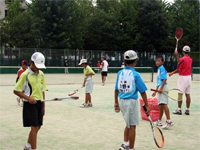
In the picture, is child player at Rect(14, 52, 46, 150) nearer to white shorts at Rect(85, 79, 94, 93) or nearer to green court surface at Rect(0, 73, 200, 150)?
green court surface at Rect(0, 73, 200, 150)

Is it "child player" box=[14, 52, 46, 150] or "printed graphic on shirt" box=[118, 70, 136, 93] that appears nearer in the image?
"child player" box=[14, 52, 46, 150]

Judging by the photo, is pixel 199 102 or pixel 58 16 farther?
pixel 58 16

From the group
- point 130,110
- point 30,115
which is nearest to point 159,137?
point 130,110

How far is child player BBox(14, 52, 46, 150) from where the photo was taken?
5119 millimetres

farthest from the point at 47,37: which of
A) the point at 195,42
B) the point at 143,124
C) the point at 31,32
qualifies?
the point at 143,124

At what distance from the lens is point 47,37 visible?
39594mm

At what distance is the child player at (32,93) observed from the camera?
5119mm

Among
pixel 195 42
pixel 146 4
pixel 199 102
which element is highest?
pixel 146 4

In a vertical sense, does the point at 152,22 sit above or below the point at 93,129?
above

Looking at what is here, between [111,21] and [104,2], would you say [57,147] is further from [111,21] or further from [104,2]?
[104,2]

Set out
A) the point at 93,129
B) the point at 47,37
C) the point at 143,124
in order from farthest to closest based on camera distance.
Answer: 1. the point at 47,37
2. the point at 143,124
3. the point at 93,129

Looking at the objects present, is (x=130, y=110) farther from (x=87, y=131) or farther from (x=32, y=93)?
(x=87, y=131)

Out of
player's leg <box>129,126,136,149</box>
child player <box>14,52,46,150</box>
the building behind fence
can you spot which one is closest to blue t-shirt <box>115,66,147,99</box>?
player's leg <box>129,126,136,149</box>

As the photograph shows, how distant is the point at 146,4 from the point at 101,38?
8537 millimetres
